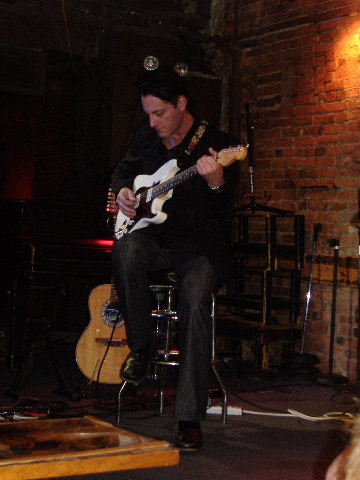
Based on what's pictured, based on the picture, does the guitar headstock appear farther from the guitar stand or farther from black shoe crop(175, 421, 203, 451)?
the guitar stand

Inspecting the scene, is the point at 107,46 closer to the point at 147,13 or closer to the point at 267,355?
the point at 147,13

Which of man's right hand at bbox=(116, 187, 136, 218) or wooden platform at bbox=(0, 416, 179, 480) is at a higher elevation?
man's right hand at bbox=(116, 187, 136, 218)

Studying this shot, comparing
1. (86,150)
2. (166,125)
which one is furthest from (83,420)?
(86,150)

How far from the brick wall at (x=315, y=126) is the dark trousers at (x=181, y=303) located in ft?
8.02

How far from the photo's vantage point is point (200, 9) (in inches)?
281

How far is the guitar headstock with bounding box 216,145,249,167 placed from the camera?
10.8ft

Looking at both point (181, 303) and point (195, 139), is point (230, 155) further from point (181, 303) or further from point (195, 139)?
Result: point (181, 303)

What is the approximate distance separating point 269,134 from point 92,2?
2.01m

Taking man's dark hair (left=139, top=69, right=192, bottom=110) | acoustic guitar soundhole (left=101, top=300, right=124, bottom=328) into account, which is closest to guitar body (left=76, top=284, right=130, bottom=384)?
acoustic guitar soundhole (left=101, top=300, right=124, bottom=328)

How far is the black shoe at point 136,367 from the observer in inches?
139

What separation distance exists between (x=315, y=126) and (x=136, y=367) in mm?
3164

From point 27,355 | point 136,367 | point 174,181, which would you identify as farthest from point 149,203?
point 27,355

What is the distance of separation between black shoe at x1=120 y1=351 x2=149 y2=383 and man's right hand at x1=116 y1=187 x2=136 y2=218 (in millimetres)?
674

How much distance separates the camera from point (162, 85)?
369cm
